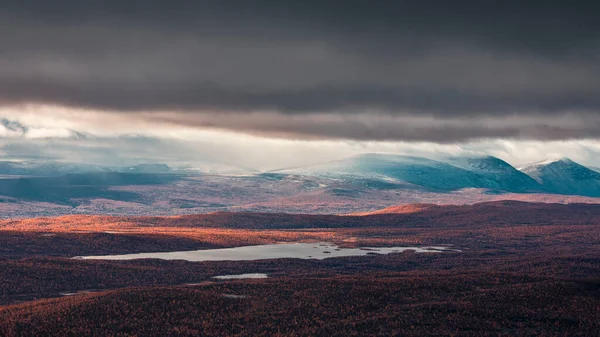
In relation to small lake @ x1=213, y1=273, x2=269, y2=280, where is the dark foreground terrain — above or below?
above

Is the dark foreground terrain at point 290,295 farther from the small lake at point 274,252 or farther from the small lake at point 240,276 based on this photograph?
the small lake at point 274,252

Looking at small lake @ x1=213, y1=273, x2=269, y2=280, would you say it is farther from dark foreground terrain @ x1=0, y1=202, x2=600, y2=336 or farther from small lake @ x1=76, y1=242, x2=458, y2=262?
small lake @ x1=76, y1=242, x2=458, y2=262

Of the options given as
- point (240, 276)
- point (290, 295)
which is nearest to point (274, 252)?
point (240, 276)

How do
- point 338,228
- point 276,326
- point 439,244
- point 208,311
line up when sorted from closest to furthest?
point 276,326 < point 208,311 < point 439,244 < point 338,228

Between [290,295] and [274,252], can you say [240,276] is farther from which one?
[274,252]

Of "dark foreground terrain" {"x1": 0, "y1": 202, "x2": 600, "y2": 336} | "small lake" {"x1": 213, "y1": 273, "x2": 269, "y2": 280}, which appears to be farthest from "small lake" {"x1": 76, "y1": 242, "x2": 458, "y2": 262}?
"small lake" {"x1": 213, "y1": 273, "x2": 269, "y2": 280}

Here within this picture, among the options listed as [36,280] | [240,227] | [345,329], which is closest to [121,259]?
[36,280]

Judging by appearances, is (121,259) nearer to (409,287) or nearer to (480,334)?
(409,287)

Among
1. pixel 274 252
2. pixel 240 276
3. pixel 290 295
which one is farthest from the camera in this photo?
pixel 274 252
